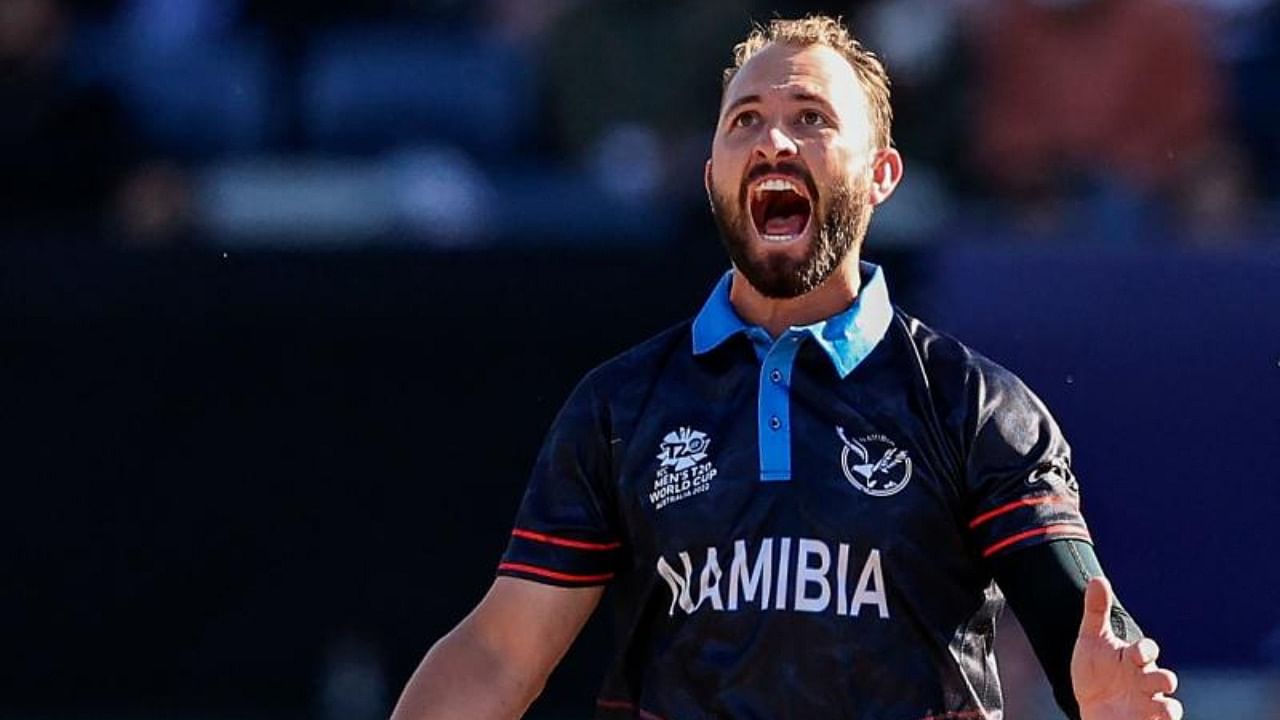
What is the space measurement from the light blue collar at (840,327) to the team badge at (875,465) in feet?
0.44

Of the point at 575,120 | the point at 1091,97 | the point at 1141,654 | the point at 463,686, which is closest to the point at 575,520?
the point at 463,686

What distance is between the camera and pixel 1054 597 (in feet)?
12.3

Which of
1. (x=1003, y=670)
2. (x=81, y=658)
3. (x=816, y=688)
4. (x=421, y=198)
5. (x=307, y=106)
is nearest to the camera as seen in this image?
(x=816, y=688)

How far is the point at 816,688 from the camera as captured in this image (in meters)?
3.83

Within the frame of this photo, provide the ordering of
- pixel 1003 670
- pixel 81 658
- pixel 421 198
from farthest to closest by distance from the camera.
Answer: pixel 421 198 → pixel 81 658 → pixel 1003 670

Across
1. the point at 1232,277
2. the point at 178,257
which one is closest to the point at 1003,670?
the point at 1232,277

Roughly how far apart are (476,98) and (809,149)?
5.36 m

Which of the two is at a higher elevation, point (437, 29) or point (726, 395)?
point (437, 29)

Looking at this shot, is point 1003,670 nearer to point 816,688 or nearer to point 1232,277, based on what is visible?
point 1232,277

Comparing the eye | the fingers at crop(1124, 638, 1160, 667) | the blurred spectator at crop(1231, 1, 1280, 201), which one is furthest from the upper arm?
the blurred spectator at crop(1231, 1, 1280, 201)

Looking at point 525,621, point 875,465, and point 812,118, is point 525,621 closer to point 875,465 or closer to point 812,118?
point 875,465

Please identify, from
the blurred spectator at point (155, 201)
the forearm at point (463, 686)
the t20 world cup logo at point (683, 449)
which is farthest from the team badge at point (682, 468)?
the blurred spectator at point (155, 201)

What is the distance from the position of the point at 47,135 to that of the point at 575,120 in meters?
1.82

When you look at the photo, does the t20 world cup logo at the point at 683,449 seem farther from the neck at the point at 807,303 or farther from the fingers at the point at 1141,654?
the fingers at the point at 1141,654
